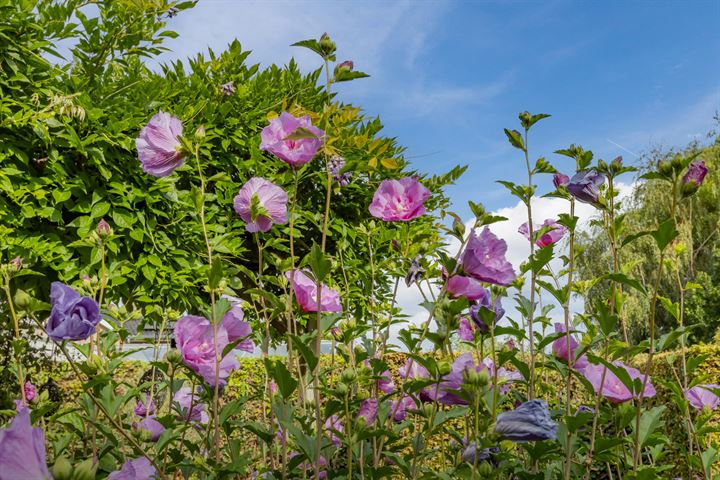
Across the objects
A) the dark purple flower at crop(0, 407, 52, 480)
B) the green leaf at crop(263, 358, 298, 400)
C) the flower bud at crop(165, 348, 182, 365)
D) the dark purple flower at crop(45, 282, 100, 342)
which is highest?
the dark purple flower at crop(45, 282, 100, 342)

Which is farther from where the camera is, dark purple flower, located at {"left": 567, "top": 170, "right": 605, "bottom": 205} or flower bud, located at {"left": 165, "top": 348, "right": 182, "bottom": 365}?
dark purple flower, located at {"left": 567, "top": 170, "right": 605, "bottom": 205}

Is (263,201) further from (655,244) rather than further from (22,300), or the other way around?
(655,244)

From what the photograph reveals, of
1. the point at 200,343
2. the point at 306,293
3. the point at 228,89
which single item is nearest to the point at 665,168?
the point at 306,293

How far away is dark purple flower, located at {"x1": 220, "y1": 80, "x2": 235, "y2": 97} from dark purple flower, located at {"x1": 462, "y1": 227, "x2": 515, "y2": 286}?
351 centimetres

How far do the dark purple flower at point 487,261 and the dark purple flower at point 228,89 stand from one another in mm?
3515

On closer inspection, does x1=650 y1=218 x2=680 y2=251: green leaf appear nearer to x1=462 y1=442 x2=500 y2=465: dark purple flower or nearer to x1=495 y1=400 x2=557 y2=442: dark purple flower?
x1=495 y1=400 x2=557 y2=442: dark purple flower

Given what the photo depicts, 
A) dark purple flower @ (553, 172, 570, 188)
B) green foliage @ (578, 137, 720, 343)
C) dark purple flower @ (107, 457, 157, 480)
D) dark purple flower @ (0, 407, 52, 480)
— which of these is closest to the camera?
dark purple flower @ (0, 407, 52, 480)

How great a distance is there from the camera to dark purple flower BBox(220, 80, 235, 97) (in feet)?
14.2

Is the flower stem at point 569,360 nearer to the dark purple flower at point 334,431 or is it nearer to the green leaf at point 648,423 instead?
the green leaf at point 648,423

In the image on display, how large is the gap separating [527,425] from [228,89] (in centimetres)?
396

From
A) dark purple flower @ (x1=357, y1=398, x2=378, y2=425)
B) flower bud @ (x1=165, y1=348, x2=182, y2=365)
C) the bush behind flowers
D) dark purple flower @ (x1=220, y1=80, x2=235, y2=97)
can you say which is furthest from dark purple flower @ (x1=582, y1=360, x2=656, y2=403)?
dark purple flower @ (x1=220, y1=80, x2=235, y2=97)

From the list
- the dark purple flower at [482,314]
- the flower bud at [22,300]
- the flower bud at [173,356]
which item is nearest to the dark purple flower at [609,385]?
the dark purple flower at [482,314]

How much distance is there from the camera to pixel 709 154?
42.6 ft

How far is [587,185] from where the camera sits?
141 cm
